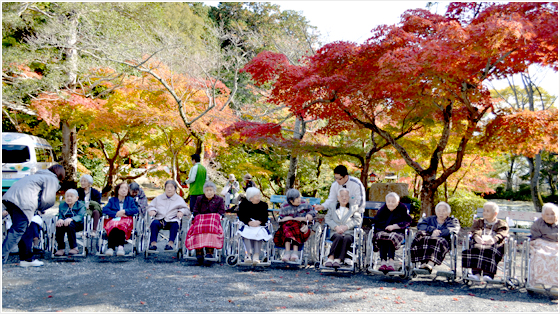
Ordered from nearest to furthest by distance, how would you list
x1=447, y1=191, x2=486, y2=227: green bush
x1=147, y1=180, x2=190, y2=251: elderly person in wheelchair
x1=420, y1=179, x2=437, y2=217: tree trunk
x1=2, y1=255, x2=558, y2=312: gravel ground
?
x1=2, y1=255, x2=558, y2=312: gravel ground, x1=147, y1=180, x2=190, y2=251: elderly person in wheelchair, x1=420, y1=179, x2=437, y2=217: tree trunk, x1=447, y1=191, x2=486, y2=227: green bush

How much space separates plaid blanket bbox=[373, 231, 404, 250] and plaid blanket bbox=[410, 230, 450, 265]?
0.47 feet

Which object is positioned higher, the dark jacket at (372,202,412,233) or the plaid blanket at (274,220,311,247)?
the dark jacket at (372,202,412,233)

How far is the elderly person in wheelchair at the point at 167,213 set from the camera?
487 centimetres

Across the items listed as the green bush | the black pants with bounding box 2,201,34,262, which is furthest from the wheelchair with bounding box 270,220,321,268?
the green bush

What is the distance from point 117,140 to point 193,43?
623 centimetres

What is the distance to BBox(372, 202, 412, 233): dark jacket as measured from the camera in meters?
4.37

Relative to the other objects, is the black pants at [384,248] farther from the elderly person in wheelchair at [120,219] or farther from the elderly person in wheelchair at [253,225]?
the elderly person in wheelchair at [120,219]

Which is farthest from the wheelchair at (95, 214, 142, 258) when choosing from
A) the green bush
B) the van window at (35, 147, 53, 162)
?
the van window at (35, 147, 53, 162)

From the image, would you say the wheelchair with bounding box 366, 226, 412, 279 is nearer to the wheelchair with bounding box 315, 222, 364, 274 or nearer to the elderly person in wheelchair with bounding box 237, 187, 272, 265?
the wheelchair with bounding box 315, 222, 364, 274

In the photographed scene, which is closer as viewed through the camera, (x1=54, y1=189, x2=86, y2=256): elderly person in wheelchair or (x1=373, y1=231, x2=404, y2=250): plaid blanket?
(x1=373, y1=231, x2=404, y2=250): plaid blanket

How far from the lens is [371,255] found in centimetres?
440

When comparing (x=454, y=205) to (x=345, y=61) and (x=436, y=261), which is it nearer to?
→ (x=345, y=61)

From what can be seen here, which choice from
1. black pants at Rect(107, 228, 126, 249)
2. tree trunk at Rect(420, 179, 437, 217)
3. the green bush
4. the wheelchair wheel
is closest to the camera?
the wheelchair wheel

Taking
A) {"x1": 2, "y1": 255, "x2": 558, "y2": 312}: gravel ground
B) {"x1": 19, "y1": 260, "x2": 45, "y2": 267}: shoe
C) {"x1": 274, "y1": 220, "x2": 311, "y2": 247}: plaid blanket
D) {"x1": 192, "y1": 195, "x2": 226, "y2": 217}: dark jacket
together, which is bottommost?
{"x1": 2, "y1": 255, "x2": 558, "y2": 312}: gravel ground
